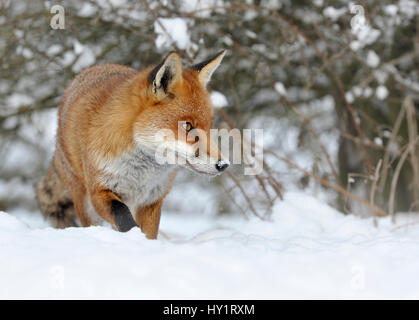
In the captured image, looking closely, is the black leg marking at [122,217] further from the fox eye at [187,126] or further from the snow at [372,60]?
the snow at [372,60]

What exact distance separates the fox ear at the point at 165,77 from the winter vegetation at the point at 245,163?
45.6 inches

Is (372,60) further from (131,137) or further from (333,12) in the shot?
(131,137)

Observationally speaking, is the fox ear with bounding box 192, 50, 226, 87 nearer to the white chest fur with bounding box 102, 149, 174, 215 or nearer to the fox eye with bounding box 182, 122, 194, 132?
the fox eye with bounding box 182, 122, 194, 132

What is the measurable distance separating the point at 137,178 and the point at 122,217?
1.51 feet

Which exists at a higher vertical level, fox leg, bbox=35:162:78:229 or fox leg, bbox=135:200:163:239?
fox leg, bbox=135:200:163:239

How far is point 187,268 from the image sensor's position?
246 centimetres

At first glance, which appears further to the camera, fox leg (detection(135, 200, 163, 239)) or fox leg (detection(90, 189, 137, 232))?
A: fox leg (detection(135, 200, 163, 239))

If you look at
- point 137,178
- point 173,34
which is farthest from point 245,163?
point 137,178

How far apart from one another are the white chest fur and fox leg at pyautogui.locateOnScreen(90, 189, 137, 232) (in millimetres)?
91

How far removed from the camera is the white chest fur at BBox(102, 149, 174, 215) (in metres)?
3.86

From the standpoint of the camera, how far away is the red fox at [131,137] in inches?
142
